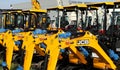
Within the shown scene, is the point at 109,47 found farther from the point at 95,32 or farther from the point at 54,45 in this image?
the point at 54,45

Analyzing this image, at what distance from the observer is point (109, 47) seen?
9.26 meters

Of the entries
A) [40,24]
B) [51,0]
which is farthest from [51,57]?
[51,0]

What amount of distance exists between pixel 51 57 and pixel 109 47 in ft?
5.64

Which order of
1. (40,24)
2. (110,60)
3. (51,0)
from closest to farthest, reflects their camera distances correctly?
(110,60) < (40,24) < (51,0)

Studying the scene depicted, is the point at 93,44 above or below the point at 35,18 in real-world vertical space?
above

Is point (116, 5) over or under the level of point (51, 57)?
over

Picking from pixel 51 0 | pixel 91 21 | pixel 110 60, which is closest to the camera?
pixel 110 60

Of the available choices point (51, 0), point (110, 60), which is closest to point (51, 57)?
point (110, 60)

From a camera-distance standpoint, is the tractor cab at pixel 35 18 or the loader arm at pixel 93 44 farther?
the tractor cab at pixel 35 18

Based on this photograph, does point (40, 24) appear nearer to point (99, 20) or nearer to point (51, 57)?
point (99, 20)

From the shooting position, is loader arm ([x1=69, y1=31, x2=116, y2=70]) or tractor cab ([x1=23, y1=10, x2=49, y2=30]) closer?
loader arm ([x1=69, y1=31, x2=116, y2=70])

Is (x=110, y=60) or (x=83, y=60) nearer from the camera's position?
(x=110, y=60)

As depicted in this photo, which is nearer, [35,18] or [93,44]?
[93,44]

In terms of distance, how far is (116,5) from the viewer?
9.09m
